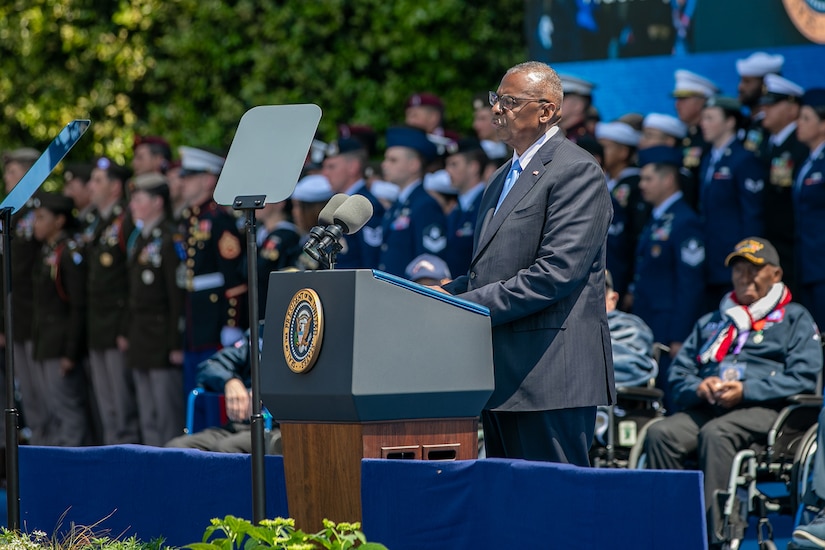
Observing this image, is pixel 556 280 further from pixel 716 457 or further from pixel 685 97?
pixel 685 97

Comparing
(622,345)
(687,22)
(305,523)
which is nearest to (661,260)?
(622,345)

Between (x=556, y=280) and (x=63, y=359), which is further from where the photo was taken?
(x=63, y=359)

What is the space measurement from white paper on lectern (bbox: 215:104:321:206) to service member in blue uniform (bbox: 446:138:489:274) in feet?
13.0

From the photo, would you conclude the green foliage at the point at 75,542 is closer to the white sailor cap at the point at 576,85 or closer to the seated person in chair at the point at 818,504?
the seated person in chair at the point at 818,504

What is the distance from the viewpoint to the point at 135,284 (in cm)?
928

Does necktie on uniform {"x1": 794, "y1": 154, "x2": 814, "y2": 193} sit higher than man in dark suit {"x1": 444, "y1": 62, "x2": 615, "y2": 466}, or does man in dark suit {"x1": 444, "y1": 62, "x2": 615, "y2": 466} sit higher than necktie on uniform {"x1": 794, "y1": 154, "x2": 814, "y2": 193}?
necktie on uniform {"x1": 794, "y1": 154, "x2": 814, "y2": 193}

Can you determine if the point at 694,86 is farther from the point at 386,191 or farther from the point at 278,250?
the point at 278,250

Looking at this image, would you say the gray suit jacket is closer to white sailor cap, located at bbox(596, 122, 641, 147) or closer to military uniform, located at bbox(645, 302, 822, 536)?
military uniform, located at bbox(645, 302, 822, 536)

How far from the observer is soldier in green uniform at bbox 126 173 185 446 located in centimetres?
910

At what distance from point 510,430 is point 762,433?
6.78 feet

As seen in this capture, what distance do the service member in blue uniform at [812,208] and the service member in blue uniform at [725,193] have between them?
29cm

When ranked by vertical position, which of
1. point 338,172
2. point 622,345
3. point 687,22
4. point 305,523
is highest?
point 687,22

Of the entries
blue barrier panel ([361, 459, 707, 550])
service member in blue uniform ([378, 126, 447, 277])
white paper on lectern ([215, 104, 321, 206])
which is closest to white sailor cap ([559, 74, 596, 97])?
service member in blue uniform ([378, 126, 447, 277])

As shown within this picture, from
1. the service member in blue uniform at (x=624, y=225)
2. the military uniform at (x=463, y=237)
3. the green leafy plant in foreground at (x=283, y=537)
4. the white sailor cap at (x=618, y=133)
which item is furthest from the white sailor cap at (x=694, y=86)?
the green leafy plant in foreground at (x=283, y=537)
